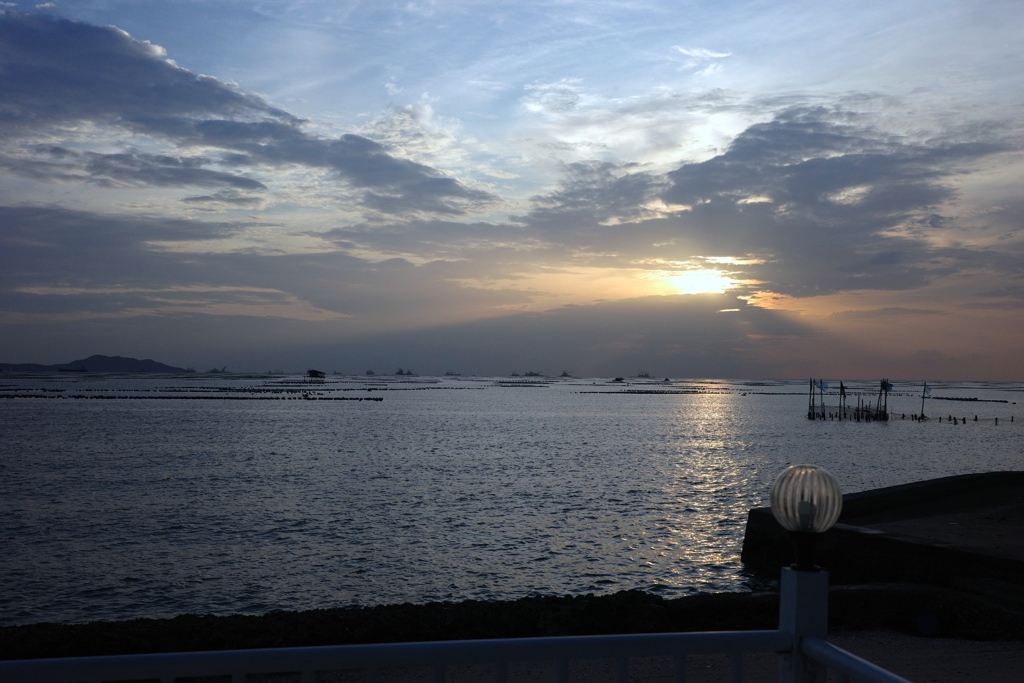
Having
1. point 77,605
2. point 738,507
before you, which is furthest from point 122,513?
point 738,507

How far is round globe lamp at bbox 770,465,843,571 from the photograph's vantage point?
3.38m

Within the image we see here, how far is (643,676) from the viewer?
33.3ft

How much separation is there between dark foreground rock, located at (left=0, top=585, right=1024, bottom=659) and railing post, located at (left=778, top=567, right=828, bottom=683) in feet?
30.9

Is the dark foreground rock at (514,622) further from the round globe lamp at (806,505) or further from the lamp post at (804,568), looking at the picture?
the round globe lamp at (806,505)

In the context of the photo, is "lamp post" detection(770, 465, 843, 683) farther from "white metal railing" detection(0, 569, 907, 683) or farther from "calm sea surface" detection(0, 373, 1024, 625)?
"calm sea surface" detection(0, 373, 1024, 625)

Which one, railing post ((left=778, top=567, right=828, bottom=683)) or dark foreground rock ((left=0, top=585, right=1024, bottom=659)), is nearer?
railing post ((left=778, top=567, right=828, bottom=683))

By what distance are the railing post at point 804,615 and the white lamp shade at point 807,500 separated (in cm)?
22

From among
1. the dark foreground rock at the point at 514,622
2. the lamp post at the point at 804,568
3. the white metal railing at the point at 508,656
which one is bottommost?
the dark foreground rock at the point at 514,622

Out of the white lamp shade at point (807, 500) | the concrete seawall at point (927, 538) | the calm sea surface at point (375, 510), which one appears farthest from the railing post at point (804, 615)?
the calm sea surface at point (375, 510)

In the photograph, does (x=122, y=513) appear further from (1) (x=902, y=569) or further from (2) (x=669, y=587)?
(1) (x=902, y=569)

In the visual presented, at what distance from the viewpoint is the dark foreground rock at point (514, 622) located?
457 inches

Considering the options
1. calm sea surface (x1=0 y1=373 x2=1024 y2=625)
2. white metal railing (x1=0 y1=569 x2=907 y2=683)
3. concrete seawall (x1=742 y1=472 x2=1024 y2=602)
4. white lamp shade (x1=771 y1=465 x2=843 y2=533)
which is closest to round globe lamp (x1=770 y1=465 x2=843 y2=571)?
white lamp shade (x1=771 y1=465 x2=843 y2=533)

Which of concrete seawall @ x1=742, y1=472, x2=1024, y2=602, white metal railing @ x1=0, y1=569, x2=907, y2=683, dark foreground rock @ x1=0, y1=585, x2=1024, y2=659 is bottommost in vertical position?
dark foreground rock @ x1=0, y1=585, x2=1024, y2=659

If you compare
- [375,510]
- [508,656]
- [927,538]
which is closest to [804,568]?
[508,656]
